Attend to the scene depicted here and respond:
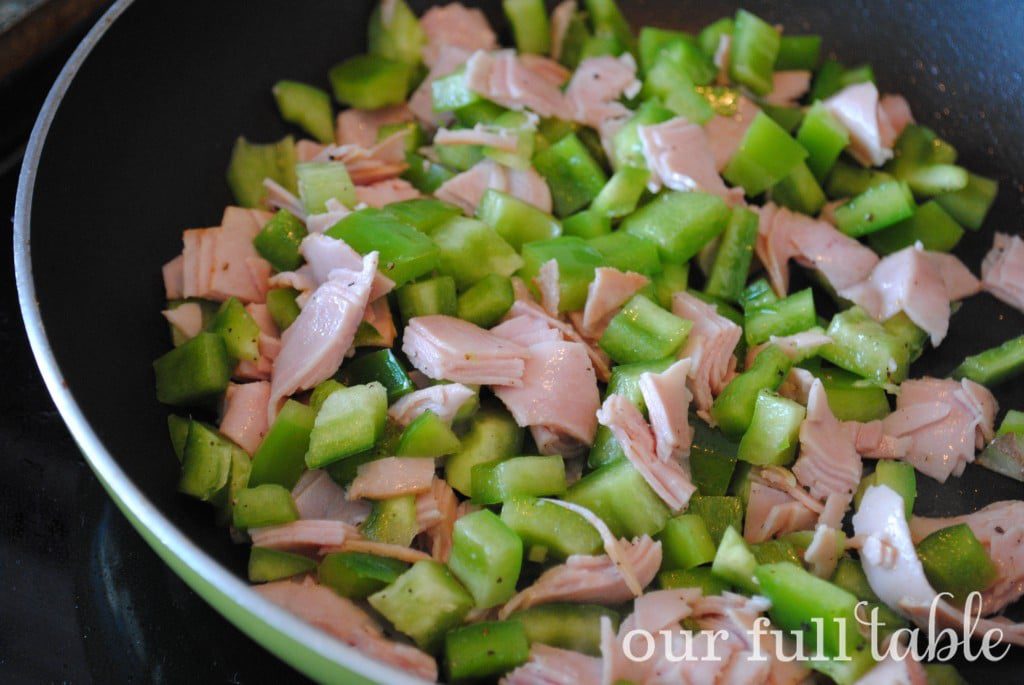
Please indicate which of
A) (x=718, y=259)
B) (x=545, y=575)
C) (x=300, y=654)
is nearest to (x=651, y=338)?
(x=718, y=259)

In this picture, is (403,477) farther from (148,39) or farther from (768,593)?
(148,39)

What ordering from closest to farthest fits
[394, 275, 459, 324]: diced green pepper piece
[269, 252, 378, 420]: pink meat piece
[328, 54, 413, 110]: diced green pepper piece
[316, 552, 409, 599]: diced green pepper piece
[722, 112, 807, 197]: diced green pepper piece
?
[316, 552, 409, 599]: diced green pepper piece
[269, 252, 378, 420]: pink meat piece
[394, 275, 459, 324]: diced green pepper piece
[722, 112, 807, 197]: diced green pepper piece
[328, 54, 413, 110]: diced green pepper piece

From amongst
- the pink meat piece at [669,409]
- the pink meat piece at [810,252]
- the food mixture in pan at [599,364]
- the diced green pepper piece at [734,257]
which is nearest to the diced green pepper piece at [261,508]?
the food mixture in pan at [599,364]

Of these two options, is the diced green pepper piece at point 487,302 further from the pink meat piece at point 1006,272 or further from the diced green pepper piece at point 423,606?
the pink meat piece at point 1006,272

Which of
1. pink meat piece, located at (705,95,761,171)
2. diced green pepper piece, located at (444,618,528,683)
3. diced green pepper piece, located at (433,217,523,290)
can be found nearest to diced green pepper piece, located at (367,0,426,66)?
diced green pepper piece, located at (433,217,523,290)

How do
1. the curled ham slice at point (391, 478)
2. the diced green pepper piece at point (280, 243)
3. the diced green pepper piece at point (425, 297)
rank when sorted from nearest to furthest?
the curled ham slice at point (391, 478) → the diced green pepper piece at point (425, 297) → the diced green pepper piece at point (280, 243)

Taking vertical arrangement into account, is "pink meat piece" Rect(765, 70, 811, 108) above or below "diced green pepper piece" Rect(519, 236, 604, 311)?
above

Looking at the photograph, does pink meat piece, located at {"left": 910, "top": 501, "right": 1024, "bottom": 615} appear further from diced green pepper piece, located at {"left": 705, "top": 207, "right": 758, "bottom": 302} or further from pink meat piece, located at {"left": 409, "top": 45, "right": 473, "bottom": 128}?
pink meat piece, located at {"left": 409, "top": 45, "right": 473, "bottom": 128}
